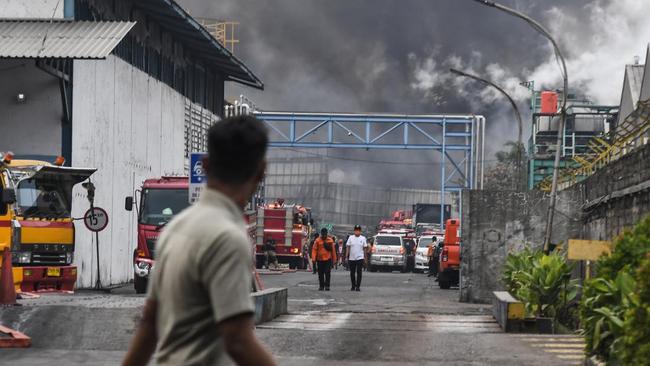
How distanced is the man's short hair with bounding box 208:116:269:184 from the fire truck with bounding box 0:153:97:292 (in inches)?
681

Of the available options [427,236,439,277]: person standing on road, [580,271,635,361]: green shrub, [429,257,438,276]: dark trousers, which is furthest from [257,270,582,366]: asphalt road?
[429,257,438,276]: dark trousers

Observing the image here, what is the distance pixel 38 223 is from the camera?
22438mm

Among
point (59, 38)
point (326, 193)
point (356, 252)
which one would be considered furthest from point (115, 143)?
point (326, 193)

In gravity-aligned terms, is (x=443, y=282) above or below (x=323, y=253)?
below

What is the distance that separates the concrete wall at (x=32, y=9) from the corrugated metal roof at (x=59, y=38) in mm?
782

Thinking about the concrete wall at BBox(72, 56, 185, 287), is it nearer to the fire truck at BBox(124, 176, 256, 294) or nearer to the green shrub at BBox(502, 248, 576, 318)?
the fire truck at BBox(124, 176, 256, 294)

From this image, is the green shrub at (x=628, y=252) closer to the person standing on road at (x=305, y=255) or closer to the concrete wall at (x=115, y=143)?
the concrete wall at (x=115, y=143)

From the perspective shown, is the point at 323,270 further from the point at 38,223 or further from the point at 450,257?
the point at 38,223

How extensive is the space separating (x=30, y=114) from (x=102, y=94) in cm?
285

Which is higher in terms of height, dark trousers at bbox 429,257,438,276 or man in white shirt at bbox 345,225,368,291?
man in white shirt at bbox 345,225,368,291

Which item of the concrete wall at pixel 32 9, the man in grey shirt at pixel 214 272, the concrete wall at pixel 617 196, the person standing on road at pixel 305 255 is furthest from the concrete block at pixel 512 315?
the person standing on road at pixel 305 255

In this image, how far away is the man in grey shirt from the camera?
4.04 m

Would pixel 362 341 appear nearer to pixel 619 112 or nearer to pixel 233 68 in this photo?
pixel 233 68

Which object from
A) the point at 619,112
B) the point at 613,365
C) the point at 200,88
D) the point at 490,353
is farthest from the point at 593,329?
the point at 619,112
